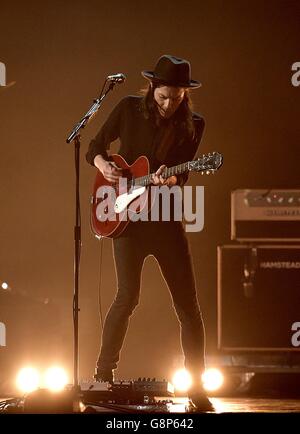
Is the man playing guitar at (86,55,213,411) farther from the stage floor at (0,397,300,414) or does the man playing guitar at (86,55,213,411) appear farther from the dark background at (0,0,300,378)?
the dark background at (0,0,300,378)

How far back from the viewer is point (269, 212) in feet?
15.6

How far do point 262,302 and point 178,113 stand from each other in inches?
53.5

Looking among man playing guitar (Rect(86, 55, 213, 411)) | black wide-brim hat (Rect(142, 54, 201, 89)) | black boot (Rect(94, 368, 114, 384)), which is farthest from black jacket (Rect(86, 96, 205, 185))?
black boot (Rect(94, 368, 114, 384))

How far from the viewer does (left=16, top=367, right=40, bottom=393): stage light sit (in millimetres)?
4883

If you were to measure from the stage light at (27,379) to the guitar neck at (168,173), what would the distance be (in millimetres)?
1623

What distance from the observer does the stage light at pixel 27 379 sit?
4.88 meters

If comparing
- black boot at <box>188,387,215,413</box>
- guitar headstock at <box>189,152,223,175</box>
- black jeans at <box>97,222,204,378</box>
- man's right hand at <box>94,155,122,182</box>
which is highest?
man's right hand at <box>94,155,122,182</box>

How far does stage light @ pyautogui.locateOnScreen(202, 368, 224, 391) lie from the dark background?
444mm

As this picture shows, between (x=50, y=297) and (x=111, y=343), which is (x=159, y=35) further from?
(x=111, y=343)

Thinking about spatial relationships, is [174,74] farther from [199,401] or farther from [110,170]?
[199,401]

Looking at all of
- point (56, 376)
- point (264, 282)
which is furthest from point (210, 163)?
point (56, 376)

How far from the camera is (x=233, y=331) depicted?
15.5 ft
